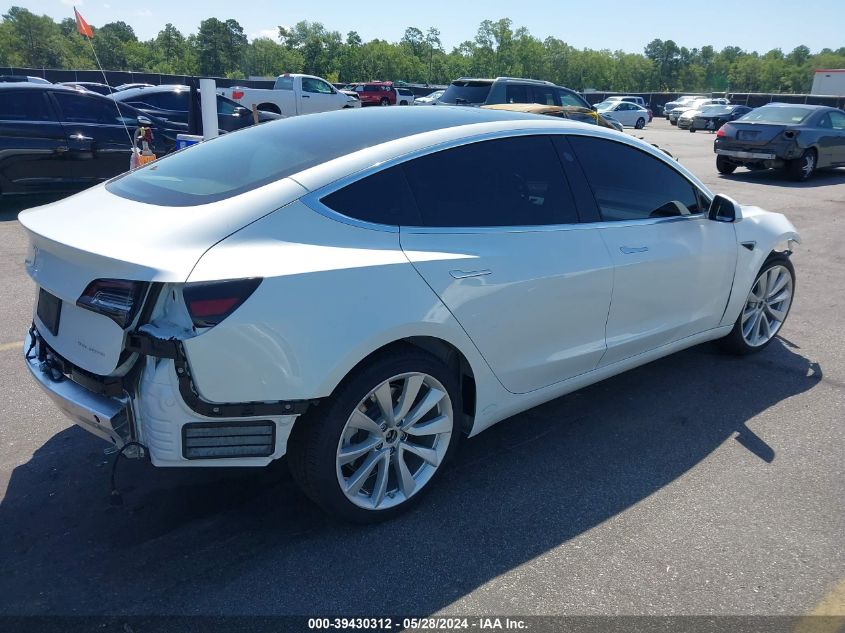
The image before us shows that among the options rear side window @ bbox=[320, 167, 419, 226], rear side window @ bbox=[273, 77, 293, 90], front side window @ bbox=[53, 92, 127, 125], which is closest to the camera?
rear side window @ bbox=[320, 167, 419, 226]

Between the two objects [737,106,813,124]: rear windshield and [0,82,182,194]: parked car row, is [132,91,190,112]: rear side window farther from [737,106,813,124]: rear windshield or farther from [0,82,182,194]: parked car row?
[737,106,813,124]: rear windshield

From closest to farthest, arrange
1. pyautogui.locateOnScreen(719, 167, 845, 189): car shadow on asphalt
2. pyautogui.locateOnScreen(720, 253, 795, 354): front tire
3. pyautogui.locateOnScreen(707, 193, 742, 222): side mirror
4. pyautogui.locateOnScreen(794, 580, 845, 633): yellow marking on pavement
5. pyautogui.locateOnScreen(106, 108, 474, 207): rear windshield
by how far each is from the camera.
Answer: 1. pyautogui.locateOnScreen(794, 580, 845, 633): yellow marking on pavement
2. pyautogui.locateOnScreen(106, 108, 474, 207): rear windshield
3. pyautogui.locateOnScreen(707, 193, 742, 222): side mirror
4. pyautogui.locateOnScreen(720, 253, 795, 354): front tire
5. pyautogui.locateOnScreen(719, 167, 845, 189): car shadow on asphalt

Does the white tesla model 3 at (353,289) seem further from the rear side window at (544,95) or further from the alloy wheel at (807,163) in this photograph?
the alloy wheel at (807,163)

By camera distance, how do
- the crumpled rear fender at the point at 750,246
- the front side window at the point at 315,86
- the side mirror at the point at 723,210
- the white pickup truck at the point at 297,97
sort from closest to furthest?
the side mirror at the point at 723,210 < the crumpled rear fender at the point at 750,246 < the white pickup truck at the point at 297,97 < the front side window at the point at 315,86

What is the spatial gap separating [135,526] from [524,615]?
1629 mm

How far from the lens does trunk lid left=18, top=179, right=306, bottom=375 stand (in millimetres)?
2449

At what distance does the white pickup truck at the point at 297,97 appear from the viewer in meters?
23.9

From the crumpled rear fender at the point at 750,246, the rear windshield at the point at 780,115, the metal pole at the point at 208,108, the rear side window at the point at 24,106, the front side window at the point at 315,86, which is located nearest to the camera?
the crumpled rear fender at the point at 750,246

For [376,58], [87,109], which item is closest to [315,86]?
[87,109]

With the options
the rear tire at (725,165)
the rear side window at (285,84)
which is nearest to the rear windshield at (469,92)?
the rear tire at (725,165)

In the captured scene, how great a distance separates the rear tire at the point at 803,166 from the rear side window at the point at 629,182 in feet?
39.7

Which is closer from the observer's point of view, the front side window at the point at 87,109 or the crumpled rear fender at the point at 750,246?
the crumpled rear fender at the point at 750,246

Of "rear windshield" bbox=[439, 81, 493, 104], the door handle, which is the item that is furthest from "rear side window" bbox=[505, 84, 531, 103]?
the door handle

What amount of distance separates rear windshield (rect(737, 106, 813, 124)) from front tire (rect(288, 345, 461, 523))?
14488mm
